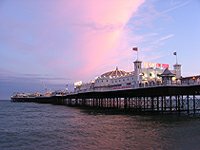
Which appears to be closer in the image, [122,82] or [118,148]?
[118,148]

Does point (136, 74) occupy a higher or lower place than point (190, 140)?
higher

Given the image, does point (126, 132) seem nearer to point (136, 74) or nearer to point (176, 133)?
point (176, 133)

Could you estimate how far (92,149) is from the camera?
25.8 m

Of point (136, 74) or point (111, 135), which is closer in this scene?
point (111, 135)

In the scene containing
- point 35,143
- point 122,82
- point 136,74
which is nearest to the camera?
point 35,143

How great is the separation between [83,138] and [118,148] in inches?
244

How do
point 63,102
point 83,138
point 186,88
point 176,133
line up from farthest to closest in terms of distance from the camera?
point 63,102 → point 186,88 → point 176,133 → point 83,138

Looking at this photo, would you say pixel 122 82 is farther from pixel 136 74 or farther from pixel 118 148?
pixel 118 148

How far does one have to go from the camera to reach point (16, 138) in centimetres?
3188

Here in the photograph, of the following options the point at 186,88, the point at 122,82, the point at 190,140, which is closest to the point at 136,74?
the point at 122,82

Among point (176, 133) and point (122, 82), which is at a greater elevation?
point (122, 82)

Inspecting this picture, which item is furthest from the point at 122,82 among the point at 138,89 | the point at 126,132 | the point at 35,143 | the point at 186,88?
the point at 35,143

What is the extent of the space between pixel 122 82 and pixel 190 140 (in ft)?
243

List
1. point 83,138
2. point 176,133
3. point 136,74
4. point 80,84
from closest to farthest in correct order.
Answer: point 83,138 → point 176,133 → point 136,74 → point 80,84
